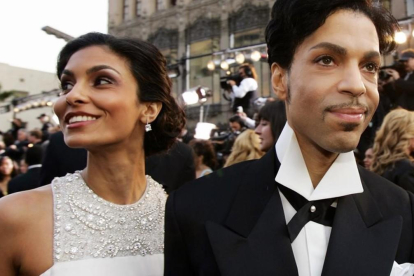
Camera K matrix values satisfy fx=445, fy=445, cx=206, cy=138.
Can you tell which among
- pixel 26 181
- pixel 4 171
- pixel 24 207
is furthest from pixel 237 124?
pixel 24 207

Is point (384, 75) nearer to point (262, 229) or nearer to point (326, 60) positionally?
point (326, 60)

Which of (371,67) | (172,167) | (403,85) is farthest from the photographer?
(403,85)

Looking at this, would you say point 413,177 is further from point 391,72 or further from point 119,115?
point 391,72

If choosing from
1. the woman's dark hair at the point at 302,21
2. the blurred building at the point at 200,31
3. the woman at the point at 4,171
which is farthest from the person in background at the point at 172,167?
the blurred building at the point at 200,31

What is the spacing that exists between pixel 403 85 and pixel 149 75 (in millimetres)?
4399

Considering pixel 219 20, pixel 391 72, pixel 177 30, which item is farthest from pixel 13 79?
pixel 391 72

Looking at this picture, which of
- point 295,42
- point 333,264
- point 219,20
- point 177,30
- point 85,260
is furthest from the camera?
point 177,30

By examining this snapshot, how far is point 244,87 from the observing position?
873 cm

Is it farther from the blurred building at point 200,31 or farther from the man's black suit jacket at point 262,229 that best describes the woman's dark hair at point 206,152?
the blurred building at point 200,31

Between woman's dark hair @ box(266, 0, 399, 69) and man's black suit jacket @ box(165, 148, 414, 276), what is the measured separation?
1.16ft

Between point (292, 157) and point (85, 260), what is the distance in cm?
95

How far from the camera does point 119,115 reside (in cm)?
186

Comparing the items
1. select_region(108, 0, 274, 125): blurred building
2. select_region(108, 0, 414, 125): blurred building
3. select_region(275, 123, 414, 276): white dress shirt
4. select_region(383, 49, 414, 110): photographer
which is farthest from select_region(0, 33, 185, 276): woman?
select_region(108, 0, 274, 125): blurred building

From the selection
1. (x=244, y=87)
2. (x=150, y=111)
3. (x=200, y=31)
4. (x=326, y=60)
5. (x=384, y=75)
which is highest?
(x=200, y=31)
